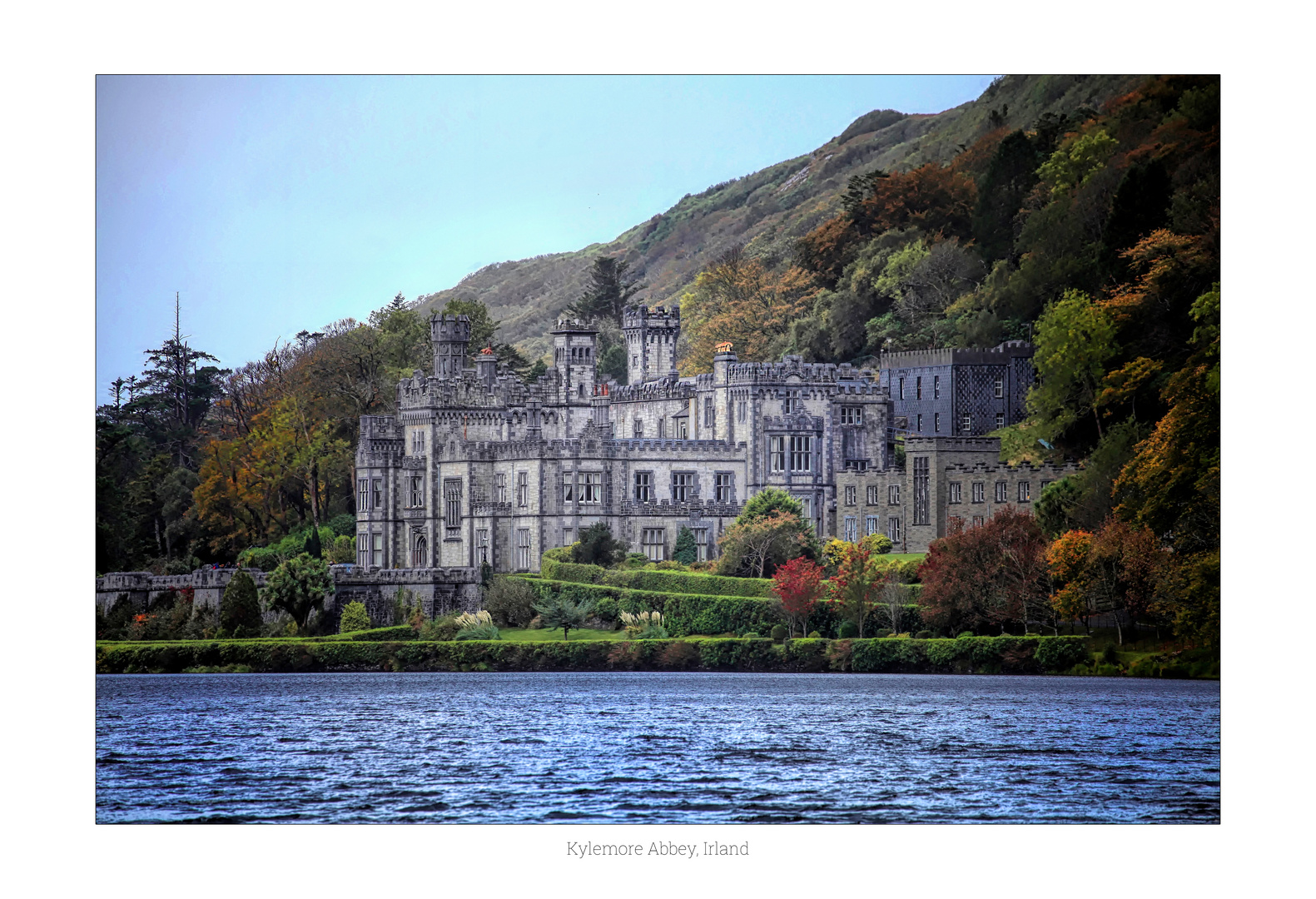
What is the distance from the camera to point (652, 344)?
7500 cm

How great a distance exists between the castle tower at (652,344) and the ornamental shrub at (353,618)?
56.4 feet

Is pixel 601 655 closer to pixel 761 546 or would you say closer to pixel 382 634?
pixel 761 546

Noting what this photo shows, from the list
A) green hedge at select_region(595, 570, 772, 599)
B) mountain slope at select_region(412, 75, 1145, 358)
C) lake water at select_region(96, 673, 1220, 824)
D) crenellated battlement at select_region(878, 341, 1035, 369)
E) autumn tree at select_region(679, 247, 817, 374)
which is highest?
mountain slope at select_region(412, 75, 1145, 358)

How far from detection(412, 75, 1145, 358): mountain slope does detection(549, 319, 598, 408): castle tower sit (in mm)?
9783

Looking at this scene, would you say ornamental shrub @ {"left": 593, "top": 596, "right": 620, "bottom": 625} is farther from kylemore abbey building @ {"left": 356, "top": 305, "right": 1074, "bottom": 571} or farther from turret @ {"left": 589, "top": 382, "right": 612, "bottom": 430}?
turret @ {"left": 589, "top": 382, "right": 612, "bottom": 430}

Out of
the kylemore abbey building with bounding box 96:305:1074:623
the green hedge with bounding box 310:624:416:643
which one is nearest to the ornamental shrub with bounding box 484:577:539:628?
the kylemore abbey building with bounding box 96:305:1074:623

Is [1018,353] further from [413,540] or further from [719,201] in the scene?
[719,201]

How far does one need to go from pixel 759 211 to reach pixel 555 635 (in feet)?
215

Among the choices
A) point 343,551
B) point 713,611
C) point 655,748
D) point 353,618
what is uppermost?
point 343,551

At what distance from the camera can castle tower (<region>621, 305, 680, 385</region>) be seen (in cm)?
7475

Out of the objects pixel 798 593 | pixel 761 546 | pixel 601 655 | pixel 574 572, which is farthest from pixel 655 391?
pixel 798 593

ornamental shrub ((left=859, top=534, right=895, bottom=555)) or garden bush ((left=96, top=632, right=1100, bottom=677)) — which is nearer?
garden bush ((left=96, top=632, right=1100, bottom=677))

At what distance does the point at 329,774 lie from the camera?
145 feet

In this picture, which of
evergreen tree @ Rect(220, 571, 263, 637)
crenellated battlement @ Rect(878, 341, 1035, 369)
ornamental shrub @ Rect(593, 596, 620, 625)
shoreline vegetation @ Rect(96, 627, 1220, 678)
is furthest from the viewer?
crenellated battlement @ Rect(878, 341, 1035, 369)
